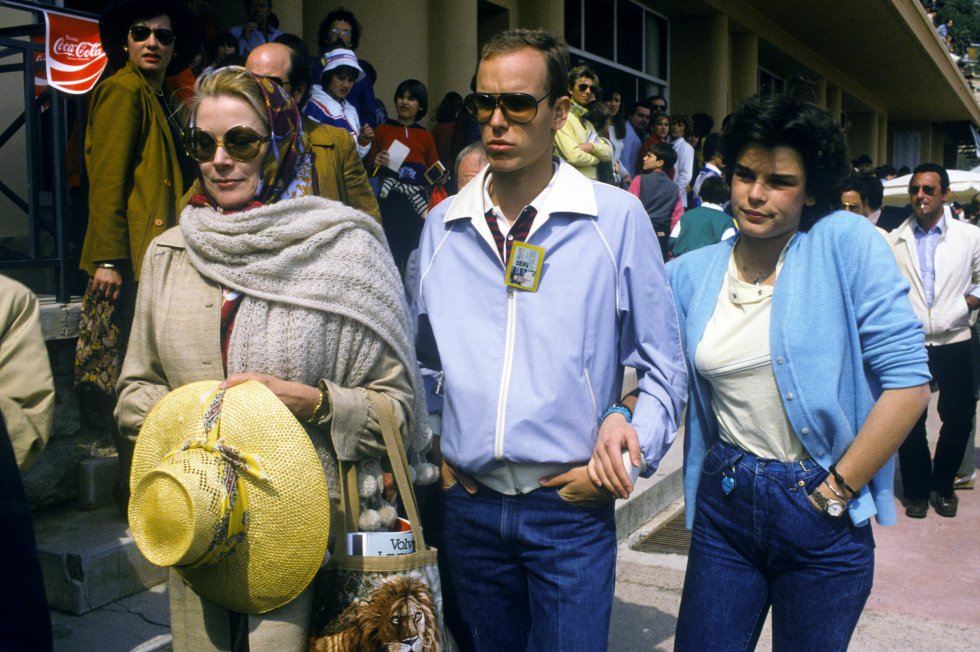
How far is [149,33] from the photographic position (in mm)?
4578

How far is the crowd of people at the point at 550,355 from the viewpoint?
8.41ft

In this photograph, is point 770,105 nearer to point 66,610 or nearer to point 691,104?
point 66,610

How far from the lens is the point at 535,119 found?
106 inches

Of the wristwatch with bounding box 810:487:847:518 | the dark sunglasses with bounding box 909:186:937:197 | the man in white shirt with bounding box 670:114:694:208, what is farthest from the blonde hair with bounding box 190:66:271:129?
the man in white shirt with bounding box 670:114:694:208

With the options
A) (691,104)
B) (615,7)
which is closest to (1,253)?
(615,7)

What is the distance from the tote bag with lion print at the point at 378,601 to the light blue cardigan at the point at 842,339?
3.57 ft

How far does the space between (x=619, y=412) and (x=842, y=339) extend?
66cm

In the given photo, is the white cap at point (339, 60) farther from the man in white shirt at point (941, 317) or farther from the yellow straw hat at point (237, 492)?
the yellow straw hat at point (237, 492)

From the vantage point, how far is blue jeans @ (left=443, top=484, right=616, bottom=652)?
2.66 meters

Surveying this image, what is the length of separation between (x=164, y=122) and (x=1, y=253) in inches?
47.0

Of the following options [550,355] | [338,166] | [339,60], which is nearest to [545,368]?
[550,355]

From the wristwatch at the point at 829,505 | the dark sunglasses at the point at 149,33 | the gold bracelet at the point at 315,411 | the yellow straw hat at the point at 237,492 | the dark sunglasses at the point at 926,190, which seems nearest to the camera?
the yellow straw hat at the point at 237,492

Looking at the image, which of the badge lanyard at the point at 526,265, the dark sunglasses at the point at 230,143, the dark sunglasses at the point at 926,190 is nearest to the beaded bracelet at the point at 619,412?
the badge lanyard at the point at 526,265

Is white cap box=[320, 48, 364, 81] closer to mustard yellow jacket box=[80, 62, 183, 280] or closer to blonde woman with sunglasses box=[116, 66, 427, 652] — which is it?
mustard yellow jacket box=[80, 62, 183, 280]
